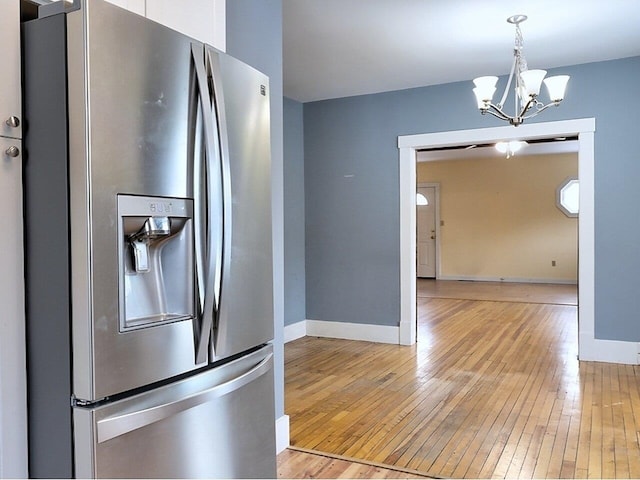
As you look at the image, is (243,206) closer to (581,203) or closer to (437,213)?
(581,203)

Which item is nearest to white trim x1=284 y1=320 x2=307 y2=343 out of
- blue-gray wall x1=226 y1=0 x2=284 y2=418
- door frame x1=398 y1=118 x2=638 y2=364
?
door frame x1=398 y1=118 x2=638 y2=364

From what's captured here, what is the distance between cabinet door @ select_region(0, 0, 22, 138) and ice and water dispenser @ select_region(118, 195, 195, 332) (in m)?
0.31

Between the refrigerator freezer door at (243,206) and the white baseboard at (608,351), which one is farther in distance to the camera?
the white baseboard at (608,351)

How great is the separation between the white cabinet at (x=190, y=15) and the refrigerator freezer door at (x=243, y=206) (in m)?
0.30

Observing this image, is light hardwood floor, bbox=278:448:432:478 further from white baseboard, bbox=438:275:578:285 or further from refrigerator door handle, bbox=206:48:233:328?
white baseboard, bbox=438:275:578:285

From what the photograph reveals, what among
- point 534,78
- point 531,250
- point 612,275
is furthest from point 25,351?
point 531,250

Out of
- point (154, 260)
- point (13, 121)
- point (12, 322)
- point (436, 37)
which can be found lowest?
point (12, 322)

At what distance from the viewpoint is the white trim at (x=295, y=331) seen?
5203 millimetres

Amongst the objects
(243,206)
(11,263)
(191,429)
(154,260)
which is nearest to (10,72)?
(11,263)

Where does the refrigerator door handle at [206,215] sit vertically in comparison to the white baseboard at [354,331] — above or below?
above

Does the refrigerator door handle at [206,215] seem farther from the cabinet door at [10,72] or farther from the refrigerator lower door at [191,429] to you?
the cabinet door at [10,72]

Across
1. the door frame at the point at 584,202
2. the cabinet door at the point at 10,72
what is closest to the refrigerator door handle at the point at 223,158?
the cabinet door at the point at 10,72

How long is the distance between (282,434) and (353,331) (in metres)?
2.74

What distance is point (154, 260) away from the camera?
4.49ft
